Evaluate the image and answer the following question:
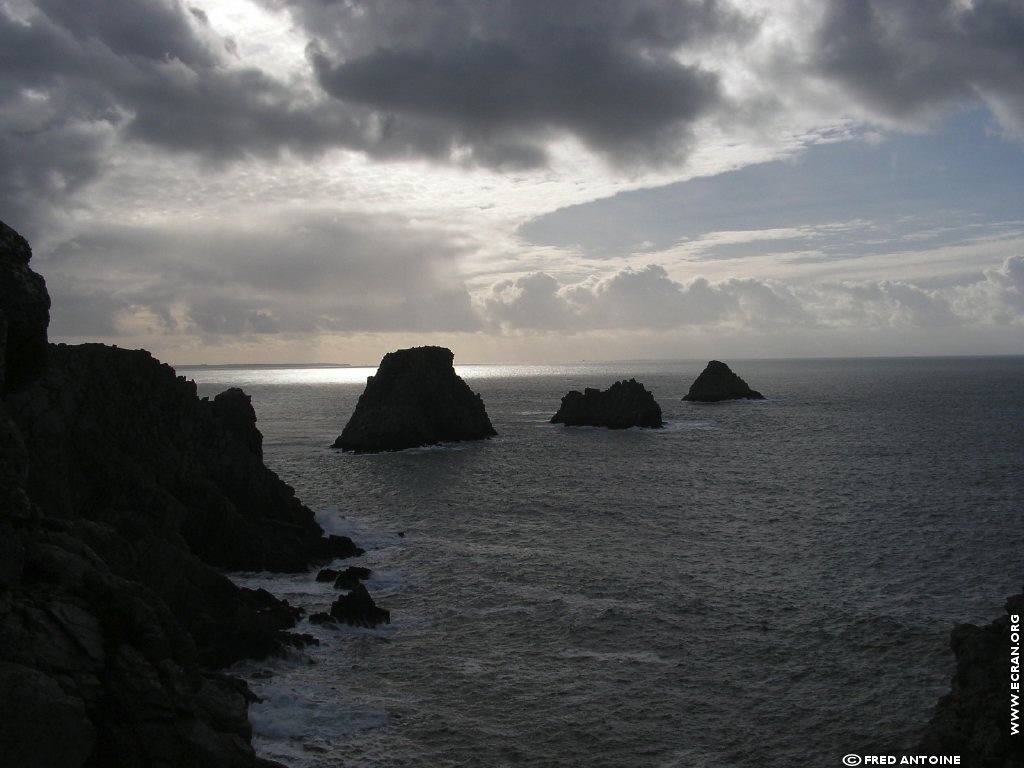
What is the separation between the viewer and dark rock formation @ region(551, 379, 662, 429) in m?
132

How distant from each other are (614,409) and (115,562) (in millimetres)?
115066

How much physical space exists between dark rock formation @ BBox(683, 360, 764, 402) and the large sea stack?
149 metres

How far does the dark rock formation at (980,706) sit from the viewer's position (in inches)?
738

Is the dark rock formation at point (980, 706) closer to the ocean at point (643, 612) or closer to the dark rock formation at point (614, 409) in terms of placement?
the ocean at point (643, 612)

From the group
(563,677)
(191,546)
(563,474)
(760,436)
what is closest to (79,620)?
(563,677)

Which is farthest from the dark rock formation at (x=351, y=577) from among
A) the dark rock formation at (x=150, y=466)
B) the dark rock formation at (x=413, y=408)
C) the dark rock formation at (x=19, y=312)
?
the dark rock formation at (x=413, y=408)

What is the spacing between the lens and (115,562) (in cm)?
2602

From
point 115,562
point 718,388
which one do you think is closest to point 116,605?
point 115,562

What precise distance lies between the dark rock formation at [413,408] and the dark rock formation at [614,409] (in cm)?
2233

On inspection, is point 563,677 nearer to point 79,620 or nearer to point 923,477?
point 79,620

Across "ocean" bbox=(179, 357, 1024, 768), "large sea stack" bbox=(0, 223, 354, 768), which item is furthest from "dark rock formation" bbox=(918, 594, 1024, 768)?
"large sea stack" bbox=(0, 223, 354, 768)

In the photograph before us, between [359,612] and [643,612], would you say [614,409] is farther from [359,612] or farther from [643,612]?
[359,612]

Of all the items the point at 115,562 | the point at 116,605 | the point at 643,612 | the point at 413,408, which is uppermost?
the point at 413,408

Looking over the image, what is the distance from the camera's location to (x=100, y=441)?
3762 cm
